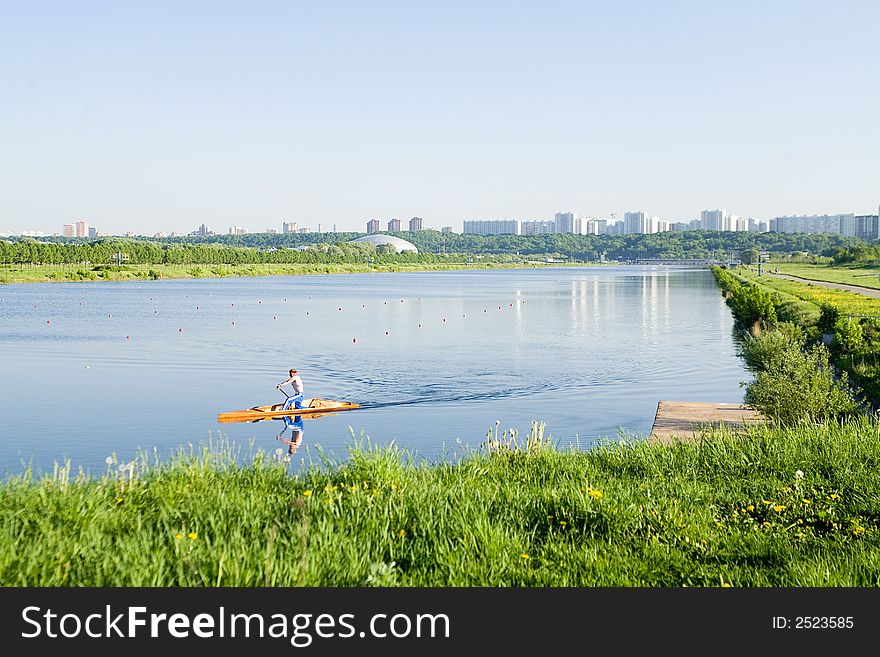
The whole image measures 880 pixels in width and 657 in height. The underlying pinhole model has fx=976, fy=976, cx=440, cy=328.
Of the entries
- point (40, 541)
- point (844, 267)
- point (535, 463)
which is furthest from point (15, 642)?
point (844, 267)

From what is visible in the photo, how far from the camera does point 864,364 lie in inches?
854

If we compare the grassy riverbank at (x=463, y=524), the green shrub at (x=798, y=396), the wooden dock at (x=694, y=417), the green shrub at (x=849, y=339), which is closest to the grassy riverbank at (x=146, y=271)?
the green shrub at (x=849, y=339)

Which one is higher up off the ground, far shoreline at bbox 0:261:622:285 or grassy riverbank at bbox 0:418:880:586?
grassy riverbank at bbox 0:418:880:586

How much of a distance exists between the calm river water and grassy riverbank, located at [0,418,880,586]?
3.71 meters

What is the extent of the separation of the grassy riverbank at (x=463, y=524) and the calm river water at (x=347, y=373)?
371cm

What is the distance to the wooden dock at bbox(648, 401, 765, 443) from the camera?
664 inches

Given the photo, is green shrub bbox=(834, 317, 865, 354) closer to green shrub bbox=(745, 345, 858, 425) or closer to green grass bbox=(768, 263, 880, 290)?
green shrub bbox=(745, 345, 858, 425)

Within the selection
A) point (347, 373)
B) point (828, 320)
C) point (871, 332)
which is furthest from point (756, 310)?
point (347, 373)

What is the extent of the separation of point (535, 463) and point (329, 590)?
221 inches

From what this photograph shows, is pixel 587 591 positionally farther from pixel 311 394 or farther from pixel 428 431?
pixel 311 394

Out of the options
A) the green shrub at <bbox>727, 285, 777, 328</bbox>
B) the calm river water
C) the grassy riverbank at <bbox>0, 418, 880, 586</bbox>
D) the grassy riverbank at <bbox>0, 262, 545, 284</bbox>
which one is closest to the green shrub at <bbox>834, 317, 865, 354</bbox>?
the calm river water

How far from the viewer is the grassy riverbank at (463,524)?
21.4 feet

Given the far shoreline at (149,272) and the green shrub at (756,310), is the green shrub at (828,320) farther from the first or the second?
the far shoreline at (149,272)

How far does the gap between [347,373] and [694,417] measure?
41.7 feet
